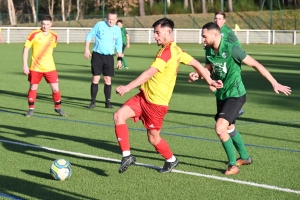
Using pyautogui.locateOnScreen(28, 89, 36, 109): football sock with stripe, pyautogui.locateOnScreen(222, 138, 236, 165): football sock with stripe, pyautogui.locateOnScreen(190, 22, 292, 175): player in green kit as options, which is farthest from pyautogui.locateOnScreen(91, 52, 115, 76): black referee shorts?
pyautogui.locateOnScreen(222, 138, 236, 165): football sock with stripe

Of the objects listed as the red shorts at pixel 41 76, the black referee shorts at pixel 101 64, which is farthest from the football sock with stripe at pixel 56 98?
the black referee shorts at pixel 101 64

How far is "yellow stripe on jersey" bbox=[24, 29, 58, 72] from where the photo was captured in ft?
44.9

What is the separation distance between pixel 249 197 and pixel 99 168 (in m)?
2.20

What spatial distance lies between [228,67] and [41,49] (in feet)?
19.7

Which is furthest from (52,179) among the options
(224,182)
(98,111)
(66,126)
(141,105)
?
(98,111)

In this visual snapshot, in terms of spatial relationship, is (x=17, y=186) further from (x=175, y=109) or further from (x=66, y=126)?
(x=175, y=109)

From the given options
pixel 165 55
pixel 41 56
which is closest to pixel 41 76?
pixel 41 56

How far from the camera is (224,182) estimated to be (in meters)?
7.97

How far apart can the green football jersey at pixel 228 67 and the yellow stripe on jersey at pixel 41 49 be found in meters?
5.71

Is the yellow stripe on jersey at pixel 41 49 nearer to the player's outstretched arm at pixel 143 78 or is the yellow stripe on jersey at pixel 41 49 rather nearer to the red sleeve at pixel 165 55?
the red sleeve at pixel 165 55

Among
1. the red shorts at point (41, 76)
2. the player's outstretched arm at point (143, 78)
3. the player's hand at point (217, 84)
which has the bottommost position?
the red shorts at point (41, 76)

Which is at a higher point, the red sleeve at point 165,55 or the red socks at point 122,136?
the red sleeve at point 165,55

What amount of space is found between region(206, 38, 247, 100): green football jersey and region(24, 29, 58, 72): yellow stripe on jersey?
5.71 m

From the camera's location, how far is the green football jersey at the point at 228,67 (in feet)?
28.0
